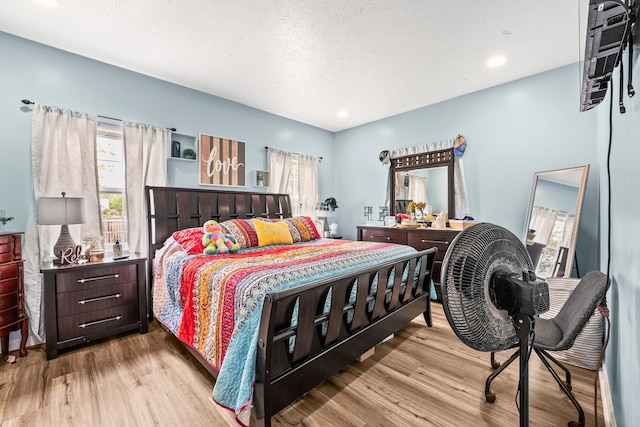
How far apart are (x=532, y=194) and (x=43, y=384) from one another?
4568mm

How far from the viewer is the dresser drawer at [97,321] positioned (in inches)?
86.0

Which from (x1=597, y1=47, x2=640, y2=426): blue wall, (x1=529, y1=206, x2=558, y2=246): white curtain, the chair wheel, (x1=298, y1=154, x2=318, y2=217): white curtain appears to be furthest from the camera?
(x1=298, y1=154, x2=318, y2=217): white curtain

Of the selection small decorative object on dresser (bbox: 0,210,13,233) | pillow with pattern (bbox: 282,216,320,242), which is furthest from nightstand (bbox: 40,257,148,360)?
pillow with pattern (bbox: 282,216,320,242)

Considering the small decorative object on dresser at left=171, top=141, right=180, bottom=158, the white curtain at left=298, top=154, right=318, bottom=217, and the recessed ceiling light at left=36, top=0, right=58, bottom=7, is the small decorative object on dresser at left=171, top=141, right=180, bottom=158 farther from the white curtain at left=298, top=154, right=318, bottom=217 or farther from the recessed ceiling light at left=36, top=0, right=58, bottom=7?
the white curtain at left=298, top=154, right=318, bottom=217

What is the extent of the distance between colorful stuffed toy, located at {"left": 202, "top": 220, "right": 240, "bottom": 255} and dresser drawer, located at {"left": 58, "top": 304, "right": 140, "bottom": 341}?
91cm

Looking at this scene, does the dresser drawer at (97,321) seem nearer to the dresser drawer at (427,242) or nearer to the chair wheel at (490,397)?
the chair wheel at (490,397)

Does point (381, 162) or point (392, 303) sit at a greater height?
point (381, 162)

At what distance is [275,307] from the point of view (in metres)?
1.27

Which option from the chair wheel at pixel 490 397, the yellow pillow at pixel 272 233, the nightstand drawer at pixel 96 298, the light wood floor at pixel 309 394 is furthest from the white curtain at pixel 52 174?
the chair wheel at pixel 490 397

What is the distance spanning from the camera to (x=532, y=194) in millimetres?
3008

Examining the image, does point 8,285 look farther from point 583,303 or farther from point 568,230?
point 568,230

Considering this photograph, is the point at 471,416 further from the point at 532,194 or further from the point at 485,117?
the point at 485,117

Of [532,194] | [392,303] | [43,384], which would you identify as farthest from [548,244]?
[43,384]

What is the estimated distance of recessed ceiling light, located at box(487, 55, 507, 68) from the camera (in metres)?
2.73
